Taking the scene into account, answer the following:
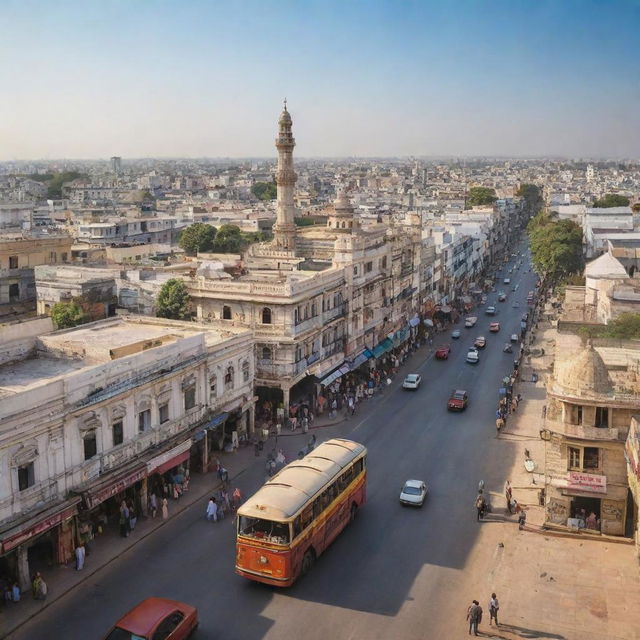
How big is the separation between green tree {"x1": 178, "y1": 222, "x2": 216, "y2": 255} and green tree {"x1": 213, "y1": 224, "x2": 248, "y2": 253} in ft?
2.75

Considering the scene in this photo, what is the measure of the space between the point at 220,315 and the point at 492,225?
82.7 meters

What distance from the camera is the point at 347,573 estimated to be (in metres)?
23.7

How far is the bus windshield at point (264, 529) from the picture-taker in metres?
21.8

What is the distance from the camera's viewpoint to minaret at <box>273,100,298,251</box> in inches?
2345

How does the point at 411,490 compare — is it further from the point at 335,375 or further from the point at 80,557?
the point at 335,375

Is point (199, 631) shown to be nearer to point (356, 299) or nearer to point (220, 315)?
point (220, 315)

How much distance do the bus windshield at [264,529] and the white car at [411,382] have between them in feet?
83.7

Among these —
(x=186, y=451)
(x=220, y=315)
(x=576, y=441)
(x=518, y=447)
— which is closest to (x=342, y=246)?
(x=220, y=315)

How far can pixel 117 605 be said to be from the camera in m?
21.8

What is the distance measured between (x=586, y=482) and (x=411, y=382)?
20.6 m

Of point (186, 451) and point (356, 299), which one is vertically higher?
point (356, 299)

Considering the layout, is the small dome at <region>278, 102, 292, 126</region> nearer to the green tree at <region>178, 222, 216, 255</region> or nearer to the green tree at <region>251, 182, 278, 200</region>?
the green tree at <region>178, 222, 216, 255</region>

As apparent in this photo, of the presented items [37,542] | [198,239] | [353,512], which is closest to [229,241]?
[198,239]

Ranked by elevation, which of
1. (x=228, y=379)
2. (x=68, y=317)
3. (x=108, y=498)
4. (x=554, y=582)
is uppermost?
(x=68, y=317)
